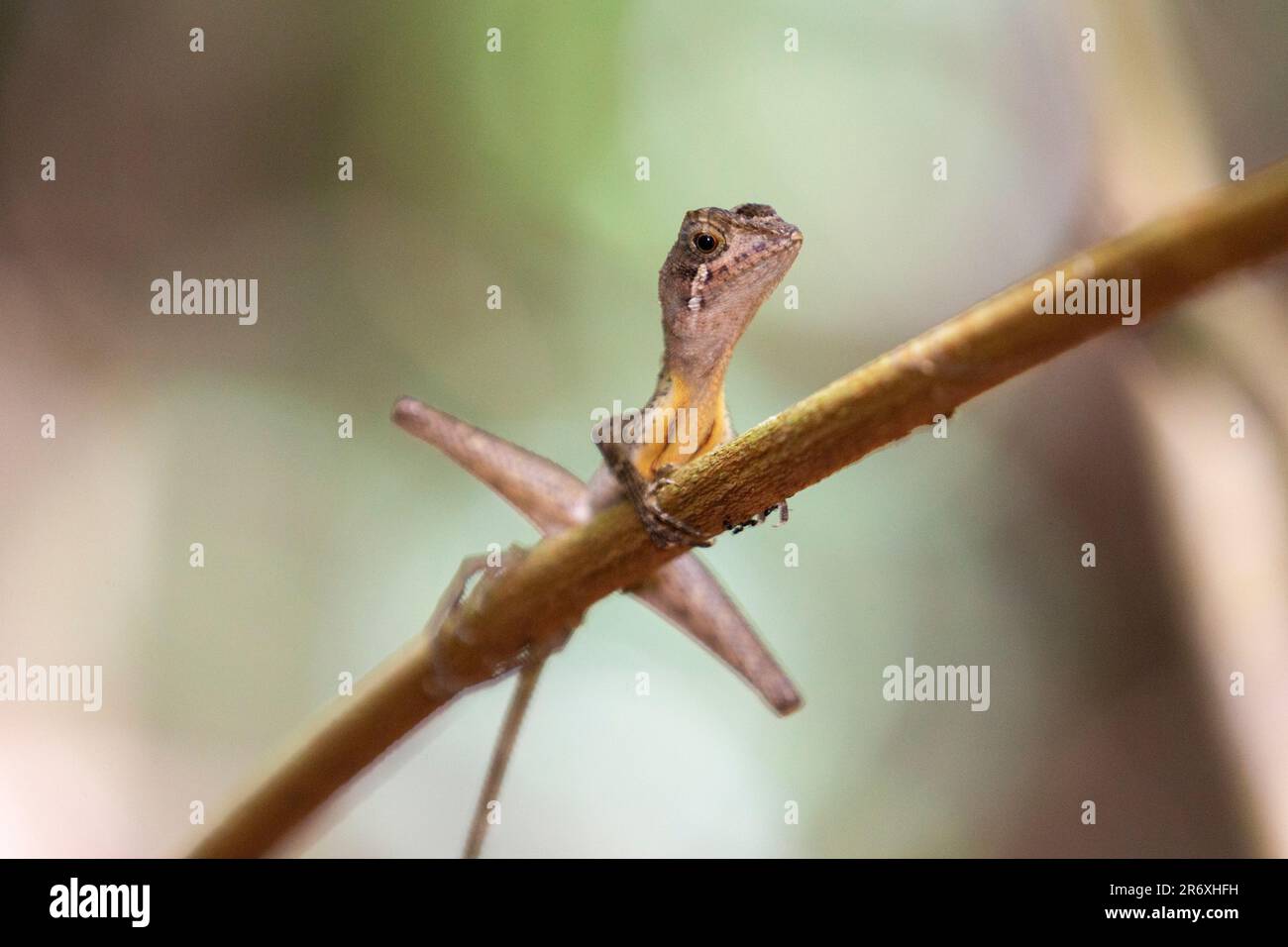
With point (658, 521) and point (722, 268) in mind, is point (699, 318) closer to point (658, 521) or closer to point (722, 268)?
point (722, 268)

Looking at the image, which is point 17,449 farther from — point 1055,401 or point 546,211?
point 1055,401

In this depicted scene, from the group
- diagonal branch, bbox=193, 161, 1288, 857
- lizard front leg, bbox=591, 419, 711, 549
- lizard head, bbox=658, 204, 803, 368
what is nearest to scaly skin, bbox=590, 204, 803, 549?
lizard head, bbox=658, 204, 803, 368

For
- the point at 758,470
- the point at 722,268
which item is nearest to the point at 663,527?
the point at 758,470

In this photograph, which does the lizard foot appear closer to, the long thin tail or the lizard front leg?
the lizard front leg

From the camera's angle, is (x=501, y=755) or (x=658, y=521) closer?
(x=658, y=521)

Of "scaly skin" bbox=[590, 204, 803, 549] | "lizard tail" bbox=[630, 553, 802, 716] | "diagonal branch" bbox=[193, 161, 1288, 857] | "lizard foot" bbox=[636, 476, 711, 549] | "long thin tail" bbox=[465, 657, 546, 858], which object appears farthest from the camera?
"lizard tail" bbox=[630, 553, 802, 716]
